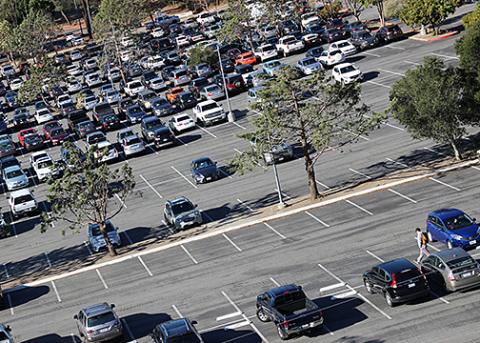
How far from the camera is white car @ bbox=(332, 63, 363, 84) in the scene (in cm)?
7594

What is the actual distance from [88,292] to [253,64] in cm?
5157

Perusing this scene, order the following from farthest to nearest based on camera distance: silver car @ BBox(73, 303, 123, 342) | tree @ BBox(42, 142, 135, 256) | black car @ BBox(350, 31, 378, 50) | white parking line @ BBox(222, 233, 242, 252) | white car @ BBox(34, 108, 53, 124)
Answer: white car @ BBox(34, 108, 53, 124) → black car @ BBox(350, 31, 378, 50) → tree @ BBox(42, 142, 135, 256) → white parking line @ BBox(222, 233, 242, 252) → silver car @ BBox(73, 303, 123, 342)

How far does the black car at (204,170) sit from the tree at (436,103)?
13576mm

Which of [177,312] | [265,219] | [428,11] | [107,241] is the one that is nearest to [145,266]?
[107,241]

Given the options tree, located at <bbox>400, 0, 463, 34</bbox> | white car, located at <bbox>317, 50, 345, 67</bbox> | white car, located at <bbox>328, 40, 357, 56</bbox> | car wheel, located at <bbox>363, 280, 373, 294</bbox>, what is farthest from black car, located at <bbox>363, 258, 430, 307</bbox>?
white car, located at <bbox>328, 40, 357, 56</bbox>

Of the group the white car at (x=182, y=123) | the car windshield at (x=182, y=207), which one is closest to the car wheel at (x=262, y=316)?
the car windshield at (x=182, y=207)

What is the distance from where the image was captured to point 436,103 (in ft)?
168

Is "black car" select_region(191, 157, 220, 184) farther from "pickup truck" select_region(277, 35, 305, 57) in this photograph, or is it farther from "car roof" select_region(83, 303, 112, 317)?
"pickup truck" select_region(277, 35, 305, 57)

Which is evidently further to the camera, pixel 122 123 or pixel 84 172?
pixel 122 123

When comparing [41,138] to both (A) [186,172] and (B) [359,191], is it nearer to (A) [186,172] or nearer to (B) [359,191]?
(A) [186,172]

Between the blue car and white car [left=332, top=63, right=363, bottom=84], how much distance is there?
114 feet

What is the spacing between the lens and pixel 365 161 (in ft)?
191

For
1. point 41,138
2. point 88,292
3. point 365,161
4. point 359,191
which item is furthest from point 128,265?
point 41,138

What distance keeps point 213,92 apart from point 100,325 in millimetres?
47076
